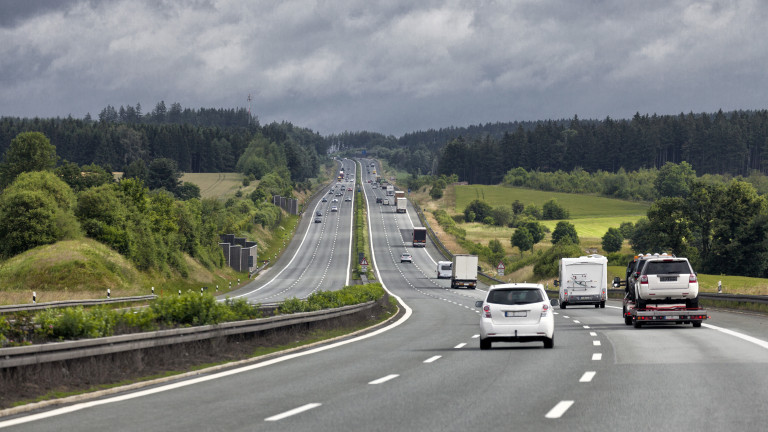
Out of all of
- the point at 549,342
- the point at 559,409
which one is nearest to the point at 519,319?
the point at 549,342

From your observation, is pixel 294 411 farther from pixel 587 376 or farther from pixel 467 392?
pixel 587 376

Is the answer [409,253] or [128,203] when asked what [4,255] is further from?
[409,253]

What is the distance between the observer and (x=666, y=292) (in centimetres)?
2862

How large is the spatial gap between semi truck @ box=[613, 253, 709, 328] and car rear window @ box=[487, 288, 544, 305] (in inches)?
286

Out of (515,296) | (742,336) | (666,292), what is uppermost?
(515,296)

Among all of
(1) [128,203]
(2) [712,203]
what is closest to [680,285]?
(1) [128,203]

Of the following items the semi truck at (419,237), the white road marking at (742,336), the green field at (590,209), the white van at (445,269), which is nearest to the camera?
the white road marking at (742,336)

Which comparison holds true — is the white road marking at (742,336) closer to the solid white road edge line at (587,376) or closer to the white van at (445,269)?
the solid white road edge line at (587,376)

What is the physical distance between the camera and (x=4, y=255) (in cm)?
6512

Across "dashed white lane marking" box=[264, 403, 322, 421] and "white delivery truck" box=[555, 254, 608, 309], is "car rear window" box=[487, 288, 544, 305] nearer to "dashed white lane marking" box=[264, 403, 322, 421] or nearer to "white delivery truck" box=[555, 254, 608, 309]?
"dashed white lane marking" box=[264, 403, 322, 421]

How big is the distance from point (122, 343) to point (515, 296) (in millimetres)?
10264

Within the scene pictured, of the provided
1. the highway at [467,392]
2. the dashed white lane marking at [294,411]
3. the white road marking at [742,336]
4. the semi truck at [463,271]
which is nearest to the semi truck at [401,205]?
the semi truck at [463,271]

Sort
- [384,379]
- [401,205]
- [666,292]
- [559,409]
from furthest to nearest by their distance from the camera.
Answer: [401,205]
[666,292]
[384,379]
[559,409]

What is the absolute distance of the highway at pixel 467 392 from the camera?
10820mm
